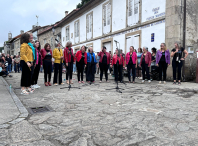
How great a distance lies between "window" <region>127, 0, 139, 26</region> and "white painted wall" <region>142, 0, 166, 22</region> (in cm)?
69

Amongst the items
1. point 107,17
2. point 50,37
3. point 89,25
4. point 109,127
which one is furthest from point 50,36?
point 109,127

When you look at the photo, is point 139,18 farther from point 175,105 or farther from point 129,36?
point 175,105

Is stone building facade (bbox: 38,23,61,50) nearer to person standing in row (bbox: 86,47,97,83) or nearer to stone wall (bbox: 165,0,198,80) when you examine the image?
person standing in row (bbox: 86,47,97,83)

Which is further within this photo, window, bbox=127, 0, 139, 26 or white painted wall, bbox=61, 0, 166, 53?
window, bbox=127, 0, 139, 26

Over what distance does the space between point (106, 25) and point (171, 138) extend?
564 inches

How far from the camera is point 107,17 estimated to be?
15680mm

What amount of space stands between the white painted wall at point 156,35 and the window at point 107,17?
4.47 meters

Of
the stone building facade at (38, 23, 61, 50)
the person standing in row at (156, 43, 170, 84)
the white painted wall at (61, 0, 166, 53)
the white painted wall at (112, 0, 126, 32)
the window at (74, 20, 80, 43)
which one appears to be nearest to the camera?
the person standing in row at (156, 43, 170, 84)

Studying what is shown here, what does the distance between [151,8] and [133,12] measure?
5.84ft

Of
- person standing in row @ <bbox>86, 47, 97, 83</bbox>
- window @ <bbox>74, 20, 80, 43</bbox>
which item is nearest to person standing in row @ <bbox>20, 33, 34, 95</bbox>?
person standing in row @ <bbox>86, 47, 97, 83</bbox>

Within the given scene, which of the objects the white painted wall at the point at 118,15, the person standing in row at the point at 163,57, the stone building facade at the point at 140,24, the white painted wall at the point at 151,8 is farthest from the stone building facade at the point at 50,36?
the person standing in row at the point at 163,57

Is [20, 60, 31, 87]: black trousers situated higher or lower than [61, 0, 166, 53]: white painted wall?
lower

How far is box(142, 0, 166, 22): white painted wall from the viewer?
1033cm

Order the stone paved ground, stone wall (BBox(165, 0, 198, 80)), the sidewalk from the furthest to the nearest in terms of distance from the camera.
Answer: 1. stone wall (BBox(165, 0, 198, 80))
2. the sidewalk
3. the stone paved ground
